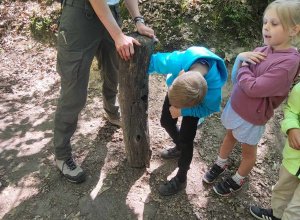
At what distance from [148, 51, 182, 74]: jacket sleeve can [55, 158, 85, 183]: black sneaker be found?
4.86 ft

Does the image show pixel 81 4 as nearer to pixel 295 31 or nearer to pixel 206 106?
pixel 206 106

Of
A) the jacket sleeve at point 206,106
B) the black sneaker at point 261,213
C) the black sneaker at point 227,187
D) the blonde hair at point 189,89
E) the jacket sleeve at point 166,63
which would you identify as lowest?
the black sneaker at point 261,213

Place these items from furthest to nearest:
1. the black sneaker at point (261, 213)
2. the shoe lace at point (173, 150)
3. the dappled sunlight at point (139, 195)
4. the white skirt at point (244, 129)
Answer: the shoe lace at point (173, 150)
the dappled sunlight at point (139, 195)
the black sneaker at point (261, 213)
the white skirt at point (244, 129)

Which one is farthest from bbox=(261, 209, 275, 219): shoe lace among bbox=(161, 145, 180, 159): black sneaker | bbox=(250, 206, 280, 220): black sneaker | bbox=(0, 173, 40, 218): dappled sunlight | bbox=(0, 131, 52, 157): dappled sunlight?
bbox=(0, 131, 52, 157): dappled sunlight

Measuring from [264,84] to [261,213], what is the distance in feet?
4.77

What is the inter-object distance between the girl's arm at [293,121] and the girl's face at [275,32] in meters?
0.36

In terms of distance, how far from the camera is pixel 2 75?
496cm

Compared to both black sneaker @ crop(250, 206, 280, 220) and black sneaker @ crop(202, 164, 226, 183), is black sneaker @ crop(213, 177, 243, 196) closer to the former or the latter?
black sneaker @ crop(202, 164, 226, 183)

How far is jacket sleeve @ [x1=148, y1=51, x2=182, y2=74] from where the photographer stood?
227 centimetres

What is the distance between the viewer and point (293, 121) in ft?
6.94

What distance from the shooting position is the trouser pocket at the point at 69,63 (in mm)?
2461

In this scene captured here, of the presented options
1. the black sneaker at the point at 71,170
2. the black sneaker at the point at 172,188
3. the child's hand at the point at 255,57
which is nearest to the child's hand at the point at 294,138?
the child's hand at the point at 255,57

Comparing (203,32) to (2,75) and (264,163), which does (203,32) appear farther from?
(2,75)

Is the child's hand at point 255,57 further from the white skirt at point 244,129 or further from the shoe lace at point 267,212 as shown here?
the shoe lace at point 267,212
